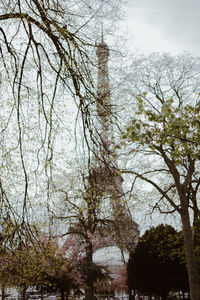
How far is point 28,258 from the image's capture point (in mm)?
6086

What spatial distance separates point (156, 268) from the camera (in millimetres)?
18734

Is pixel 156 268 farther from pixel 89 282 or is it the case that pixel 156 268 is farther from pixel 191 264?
pixel 191 264

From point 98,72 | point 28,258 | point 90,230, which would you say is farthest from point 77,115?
point 90,230

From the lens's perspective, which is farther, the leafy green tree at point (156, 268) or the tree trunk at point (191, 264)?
the leafy green tree at point (156, 268)

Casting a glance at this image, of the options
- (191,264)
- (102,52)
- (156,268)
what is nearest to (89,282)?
(156,268)

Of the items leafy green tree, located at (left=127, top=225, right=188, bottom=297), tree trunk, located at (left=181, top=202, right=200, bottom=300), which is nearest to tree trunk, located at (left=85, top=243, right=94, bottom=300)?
leafy green tree, located at (left=127, top=225, right=188, bottom=297)

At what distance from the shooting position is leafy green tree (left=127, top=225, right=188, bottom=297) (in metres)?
18.3

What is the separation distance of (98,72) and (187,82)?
10146 millimetres

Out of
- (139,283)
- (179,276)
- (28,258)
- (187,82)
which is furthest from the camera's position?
(139,283)

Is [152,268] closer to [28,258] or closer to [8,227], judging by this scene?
[28,258]

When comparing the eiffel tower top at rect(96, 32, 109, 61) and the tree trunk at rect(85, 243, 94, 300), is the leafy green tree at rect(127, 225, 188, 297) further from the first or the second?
the eiffel tower top at rect(96, 32, 109, 61)

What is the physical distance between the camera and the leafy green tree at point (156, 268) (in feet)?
60.0

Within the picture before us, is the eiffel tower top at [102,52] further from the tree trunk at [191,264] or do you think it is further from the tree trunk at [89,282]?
the tree trunk at [89,282]

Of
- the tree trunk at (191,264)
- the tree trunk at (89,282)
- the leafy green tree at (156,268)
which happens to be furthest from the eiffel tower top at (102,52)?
the tree trunk at (89,282)
